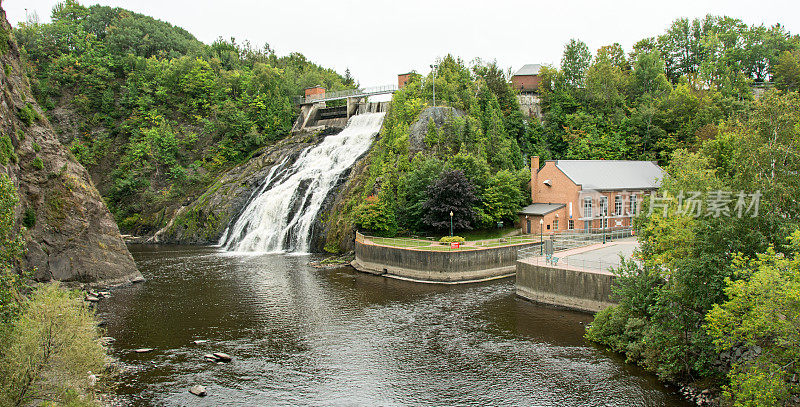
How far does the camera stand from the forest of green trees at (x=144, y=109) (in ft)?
216

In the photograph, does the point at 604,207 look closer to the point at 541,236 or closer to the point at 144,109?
the point at 541,236

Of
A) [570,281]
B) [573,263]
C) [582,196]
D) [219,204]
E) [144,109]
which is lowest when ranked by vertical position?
[570,281]

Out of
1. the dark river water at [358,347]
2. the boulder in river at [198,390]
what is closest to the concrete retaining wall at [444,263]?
the dark river water at [358,347]

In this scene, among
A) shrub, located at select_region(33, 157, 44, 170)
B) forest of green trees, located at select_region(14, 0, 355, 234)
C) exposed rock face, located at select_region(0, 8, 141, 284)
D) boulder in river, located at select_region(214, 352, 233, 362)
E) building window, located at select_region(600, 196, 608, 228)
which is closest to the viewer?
boulder in river, located at select_region(214, 352, 233, 362)

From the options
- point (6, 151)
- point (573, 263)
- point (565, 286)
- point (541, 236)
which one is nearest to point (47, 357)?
point (6, 151)

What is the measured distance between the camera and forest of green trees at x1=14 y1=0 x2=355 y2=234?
216 ft

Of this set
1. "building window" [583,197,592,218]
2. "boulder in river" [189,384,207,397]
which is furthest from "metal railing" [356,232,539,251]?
"boulder in river" [189,384,207,397]

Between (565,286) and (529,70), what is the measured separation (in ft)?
160

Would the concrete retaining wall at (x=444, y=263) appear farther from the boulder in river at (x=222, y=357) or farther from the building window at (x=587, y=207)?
the boulder in river at (x=222, y=357)

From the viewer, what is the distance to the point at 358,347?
2261 cm

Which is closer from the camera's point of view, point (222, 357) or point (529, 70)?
point (222, 357)

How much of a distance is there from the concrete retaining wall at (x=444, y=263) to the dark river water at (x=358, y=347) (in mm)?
1569

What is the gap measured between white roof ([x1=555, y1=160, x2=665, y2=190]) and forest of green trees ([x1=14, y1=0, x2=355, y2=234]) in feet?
139

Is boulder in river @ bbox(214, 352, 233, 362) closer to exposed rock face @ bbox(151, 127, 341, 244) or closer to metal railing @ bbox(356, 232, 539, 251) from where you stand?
metal railing @ bbox(356, 232, 539, 251)
